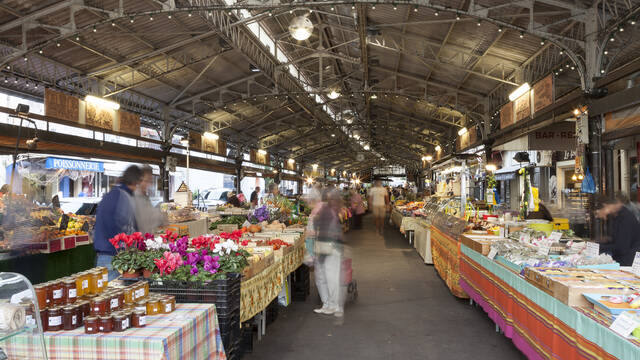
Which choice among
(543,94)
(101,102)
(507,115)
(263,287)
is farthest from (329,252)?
(101,102)

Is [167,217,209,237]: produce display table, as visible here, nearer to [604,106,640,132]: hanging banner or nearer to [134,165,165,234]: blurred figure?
[134,165,165,234]: blurred figure

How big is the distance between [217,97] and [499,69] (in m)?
9.37

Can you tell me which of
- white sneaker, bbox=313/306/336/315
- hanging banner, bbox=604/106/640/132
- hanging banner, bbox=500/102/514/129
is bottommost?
white sneaker, bbox=313/306/336/315

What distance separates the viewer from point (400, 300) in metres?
6.11

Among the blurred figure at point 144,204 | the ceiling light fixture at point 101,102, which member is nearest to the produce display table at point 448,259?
the blurred figure at point 144,204

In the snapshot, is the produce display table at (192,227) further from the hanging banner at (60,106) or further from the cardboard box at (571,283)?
the cardboard box at (571,283)

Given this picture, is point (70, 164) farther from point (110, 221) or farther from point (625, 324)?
point (625, 324)

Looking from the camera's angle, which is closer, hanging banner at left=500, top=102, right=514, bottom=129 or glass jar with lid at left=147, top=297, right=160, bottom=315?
glass jar with lid at left=147, top=297, right=160, bottom=315

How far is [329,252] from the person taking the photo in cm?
546

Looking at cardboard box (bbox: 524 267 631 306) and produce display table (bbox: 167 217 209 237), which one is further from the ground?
cardboard box (bbox: 524 267 631 306)

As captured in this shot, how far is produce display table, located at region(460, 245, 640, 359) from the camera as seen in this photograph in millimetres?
2426

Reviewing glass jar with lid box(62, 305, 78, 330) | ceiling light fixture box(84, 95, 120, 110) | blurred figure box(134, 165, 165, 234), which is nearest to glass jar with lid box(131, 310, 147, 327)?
glass jar with lid box(62, 305, 78, 330)

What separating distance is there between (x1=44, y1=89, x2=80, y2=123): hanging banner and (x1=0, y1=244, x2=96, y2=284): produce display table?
3673mm

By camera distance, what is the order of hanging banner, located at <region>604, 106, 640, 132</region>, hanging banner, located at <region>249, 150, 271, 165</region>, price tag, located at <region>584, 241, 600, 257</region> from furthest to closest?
hanging banner, located at <region>249, 150, 271, 165</region>
hanging banner, located at <region>604, 106, 640, 132</region>
price tag, located at <region>584, 241, 600, 257</region>
